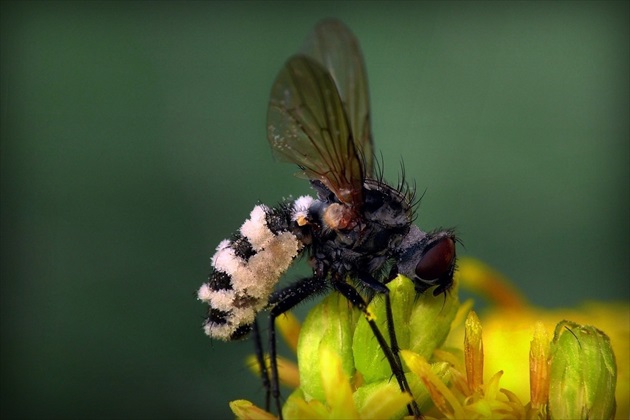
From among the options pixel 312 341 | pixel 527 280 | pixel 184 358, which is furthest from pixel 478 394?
pixel 527 280

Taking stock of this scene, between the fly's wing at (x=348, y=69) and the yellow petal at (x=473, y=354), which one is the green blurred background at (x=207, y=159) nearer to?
the fly's wing at (x=348, y=69)

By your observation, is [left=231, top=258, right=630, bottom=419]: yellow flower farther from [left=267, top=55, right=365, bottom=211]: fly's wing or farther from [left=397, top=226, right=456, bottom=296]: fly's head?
[left=267, top=55, right=365, bottom=211]: fly's wing

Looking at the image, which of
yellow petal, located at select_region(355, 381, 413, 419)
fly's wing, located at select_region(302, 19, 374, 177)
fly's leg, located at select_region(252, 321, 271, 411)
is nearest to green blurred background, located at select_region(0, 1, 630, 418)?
fly's leg, located at select_region(252, 321, 271, 411)

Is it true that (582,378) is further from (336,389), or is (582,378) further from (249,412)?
(249,412)

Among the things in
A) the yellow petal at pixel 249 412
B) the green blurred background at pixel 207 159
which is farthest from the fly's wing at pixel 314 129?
the green blurred background at pixel 207 159

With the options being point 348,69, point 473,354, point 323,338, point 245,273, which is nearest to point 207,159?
point 348,69

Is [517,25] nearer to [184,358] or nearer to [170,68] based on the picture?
[170,68]
